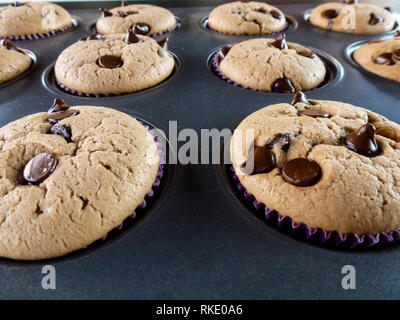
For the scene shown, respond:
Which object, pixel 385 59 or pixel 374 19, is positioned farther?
pixel 374 19

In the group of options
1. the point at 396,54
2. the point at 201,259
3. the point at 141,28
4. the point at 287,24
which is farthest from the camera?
the point at 287,24

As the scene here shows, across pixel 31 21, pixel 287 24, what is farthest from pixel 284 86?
pixel 31 21

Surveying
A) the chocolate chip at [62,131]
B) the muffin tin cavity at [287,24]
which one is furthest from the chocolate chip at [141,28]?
the chocolate chip at [62,131]

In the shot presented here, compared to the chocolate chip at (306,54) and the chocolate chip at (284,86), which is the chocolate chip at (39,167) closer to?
the chocolate chip at (284,86)

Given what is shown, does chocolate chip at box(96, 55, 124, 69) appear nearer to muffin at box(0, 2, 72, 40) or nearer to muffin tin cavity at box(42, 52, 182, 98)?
muffin tin cavity at box(42, 52, 182, 98)

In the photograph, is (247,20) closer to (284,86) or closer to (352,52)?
(352,52)

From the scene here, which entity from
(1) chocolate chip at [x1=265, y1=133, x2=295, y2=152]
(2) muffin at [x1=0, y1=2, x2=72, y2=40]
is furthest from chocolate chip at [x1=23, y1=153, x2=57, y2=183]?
(2) muffin at [x1=0, y1=2, x2=72, y2=40]

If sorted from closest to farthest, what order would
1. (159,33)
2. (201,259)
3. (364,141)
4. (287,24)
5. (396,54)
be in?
(201,259) < (364,141) < (396,54) < (159,33) < (287,24)
